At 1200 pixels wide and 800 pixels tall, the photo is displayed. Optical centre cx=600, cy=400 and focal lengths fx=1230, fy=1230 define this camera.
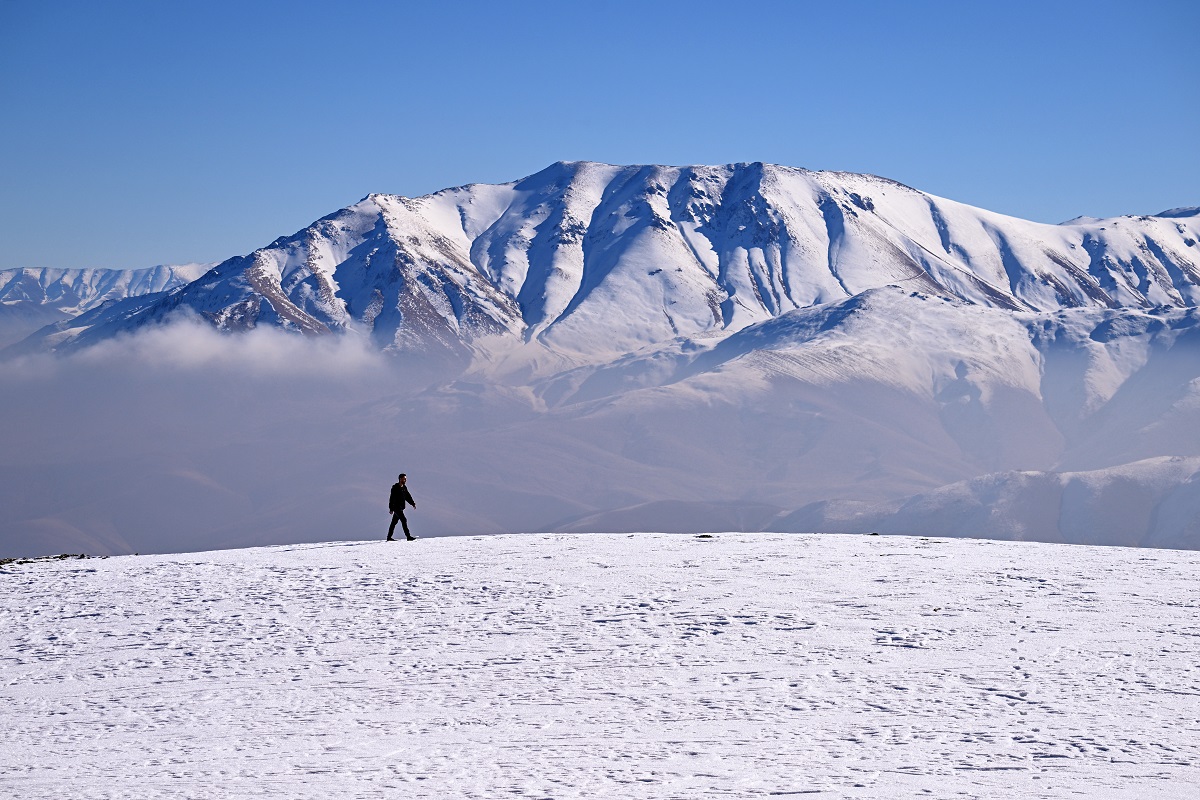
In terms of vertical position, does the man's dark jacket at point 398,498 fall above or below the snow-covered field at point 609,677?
above

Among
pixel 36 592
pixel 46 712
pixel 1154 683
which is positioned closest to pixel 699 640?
pixel 1154 683

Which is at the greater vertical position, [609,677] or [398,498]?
[398,498]

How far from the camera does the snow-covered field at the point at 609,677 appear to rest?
15578 mm

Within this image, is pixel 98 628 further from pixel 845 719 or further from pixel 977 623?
pixel 977 623

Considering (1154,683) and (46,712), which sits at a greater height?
(1154,683)

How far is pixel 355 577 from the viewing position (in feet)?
93.0

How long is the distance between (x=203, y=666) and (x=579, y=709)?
7335 millimetres

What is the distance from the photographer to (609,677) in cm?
1998

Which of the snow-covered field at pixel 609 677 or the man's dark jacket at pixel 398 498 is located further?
the man's dark jacket at pixel 398 498

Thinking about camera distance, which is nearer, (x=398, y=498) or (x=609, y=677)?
(x=609, y=677)

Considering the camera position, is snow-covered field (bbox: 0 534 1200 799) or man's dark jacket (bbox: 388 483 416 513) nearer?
snow-covered field (bbox: 0 534 1200 799)

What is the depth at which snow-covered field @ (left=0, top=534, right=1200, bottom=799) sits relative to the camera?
15578 millimetres

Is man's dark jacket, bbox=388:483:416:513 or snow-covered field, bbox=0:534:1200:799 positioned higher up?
man's dark jacket, bbox=388:483:416:513

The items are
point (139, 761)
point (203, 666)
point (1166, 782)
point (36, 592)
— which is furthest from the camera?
point (36, 592)
